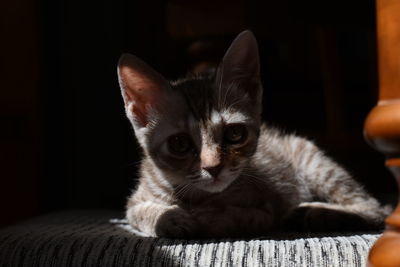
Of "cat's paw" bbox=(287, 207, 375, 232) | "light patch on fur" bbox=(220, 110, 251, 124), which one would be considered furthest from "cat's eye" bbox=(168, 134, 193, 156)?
"cat's paw" bbox=(287, 207, 375, 232)

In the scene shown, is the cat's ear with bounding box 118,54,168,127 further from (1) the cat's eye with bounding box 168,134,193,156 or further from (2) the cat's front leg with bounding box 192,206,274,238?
(2) the cat's front leg with bounding box 192,206,274,238

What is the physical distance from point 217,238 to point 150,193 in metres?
0.32

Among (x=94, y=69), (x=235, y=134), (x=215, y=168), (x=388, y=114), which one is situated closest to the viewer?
(x=388, y=114)

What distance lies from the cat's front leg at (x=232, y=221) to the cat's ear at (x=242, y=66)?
1.06 feet

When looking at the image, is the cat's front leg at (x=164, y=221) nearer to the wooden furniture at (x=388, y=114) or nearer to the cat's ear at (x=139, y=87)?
the cat's ear at (x=139, y=87)

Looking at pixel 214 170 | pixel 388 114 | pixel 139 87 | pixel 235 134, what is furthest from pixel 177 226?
pixel 388 114

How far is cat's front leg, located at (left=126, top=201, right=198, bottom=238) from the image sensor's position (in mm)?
1132

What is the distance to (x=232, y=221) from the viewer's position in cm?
116

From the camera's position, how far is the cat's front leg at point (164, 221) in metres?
1.13

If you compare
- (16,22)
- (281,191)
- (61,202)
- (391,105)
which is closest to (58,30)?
(16,22)

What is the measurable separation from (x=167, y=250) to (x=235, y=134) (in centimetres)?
36

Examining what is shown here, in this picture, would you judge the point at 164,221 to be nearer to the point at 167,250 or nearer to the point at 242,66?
the point at 167,250

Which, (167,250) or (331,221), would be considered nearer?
(167,250)

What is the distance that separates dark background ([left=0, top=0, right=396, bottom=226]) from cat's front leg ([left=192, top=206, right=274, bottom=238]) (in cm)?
77
